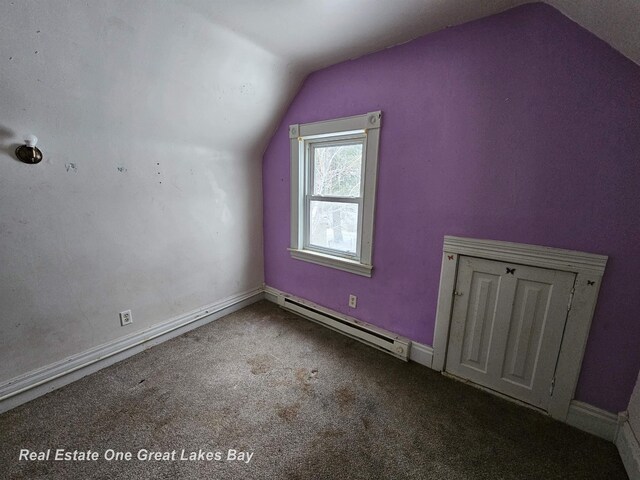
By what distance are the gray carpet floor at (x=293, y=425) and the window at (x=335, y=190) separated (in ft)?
3.08

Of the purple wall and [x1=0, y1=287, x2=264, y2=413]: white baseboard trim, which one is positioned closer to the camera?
the purple wall

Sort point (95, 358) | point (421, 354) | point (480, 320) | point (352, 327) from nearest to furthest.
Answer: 1. point (480, 320)
2. point (95, 358)
3. point (421, 354)
4. point (352, 327)

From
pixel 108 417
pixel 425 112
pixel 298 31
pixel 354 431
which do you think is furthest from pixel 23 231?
pixel 425 112

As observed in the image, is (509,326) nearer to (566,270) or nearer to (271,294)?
(566,270)

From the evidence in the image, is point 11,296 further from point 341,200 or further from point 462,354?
point 462,354

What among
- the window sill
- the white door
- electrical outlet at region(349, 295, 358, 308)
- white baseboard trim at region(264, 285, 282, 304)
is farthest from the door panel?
white baseboard trim at region(264, 285, 282, 304)

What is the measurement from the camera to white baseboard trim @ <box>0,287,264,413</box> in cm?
157

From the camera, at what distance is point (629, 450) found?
128 centimetres

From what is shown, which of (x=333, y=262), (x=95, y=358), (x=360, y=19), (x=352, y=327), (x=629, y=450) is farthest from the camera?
(x=333, y=262)

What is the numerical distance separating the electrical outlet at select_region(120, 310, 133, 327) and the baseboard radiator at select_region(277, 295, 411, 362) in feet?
4.44

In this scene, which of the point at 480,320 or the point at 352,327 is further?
the point at 352,327

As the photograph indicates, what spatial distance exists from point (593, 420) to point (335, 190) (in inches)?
88.0

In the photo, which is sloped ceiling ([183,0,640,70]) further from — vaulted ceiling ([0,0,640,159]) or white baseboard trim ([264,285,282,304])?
white baseboard trim ([264,285,282,304])

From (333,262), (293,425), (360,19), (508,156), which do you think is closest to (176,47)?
(360,19)
